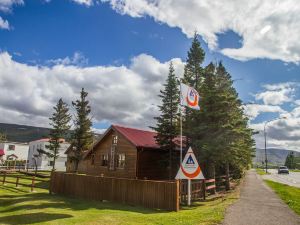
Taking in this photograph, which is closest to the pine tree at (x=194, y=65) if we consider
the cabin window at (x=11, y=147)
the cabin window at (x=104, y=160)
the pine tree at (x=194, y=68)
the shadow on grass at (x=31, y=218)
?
the pine tree at (x=194, y=68)

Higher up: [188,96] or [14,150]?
[188,96]

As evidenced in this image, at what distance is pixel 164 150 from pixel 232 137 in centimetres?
1003

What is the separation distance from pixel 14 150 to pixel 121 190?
280 ft

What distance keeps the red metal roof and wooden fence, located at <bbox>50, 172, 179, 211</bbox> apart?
27.3 ft

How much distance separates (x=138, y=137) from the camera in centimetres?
3212

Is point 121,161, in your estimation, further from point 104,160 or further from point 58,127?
point 58,127

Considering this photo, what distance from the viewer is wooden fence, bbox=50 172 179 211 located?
53.1 ft

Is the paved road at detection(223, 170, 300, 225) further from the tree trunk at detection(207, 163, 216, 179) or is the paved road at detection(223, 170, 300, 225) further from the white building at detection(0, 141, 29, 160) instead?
the white building at detection(0, 141, 29, 160)

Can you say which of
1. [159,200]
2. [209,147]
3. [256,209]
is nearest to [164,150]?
[209,147]

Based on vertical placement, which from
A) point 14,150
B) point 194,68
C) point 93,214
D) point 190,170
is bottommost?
point 93,214

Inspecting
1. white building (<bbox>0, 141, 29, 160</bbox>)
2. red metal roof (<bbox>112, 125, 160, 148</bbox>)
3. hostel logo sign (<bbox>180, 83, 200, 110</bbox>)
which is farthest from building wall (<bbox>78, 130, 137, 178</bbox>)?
white building (<bbox>0, 141, 29, 160</bbox>)

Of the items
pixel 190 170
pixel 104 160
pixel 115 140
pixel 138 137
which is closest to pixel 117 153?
pixel 115 140

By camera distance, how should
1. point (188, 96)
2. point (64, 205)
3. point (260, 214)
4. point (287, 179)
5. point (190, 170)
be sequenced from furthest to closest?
point (287, 179), point (188, 96), point (64, 205), point (190, 170), point (260, 214)

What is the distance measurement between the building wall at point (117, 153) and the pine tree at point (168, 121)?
10.1ft
